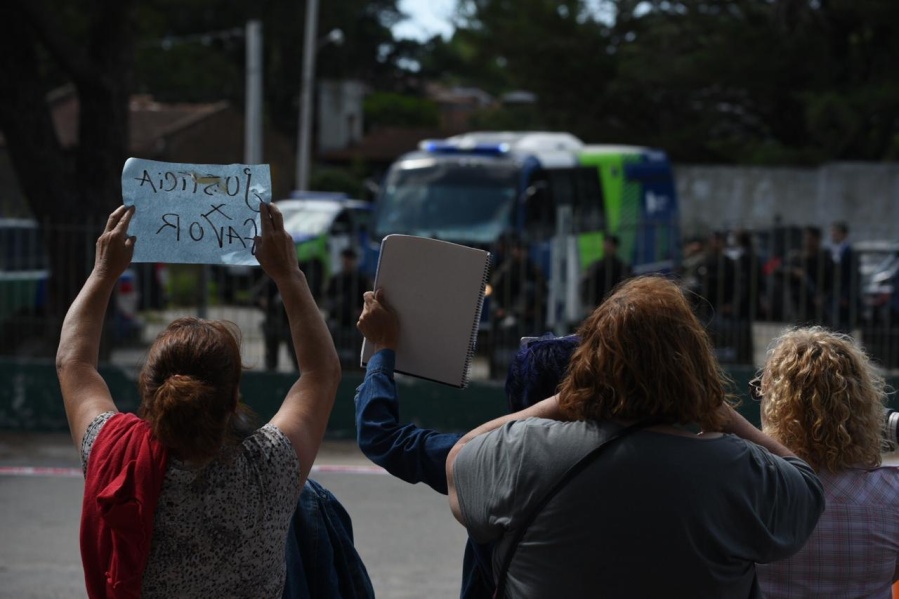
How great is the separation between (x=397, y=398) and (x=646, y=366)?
2.09 feet

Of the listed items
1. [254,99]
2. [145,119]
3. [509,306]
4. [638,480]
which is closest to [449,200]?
[509,306]

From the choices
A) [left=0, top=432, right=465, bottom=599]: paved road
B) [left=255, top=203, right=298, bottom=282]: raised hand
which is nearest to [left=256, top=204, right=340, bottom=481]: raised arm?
[left=255, top=203, right=298, bottom=282]: raised hand

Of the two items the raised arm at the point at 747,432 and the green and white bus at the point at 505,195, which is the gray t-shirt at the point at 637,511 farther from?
the green and white bus at the point at 505,195

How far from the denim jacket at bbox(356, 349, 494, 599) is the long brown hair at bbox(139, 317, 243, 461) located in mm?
375

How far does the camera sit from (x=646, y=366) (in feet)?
7.69

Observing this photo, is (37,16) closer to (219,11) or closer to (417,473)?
(417,473)

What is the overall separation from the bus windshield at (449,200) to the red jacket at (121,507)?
1363cm

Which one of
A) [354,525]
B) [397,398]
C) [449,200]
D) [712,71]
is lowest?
[354,525]

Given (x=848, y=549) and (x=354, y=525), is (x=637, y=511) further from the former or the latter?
(x=354, y=525)

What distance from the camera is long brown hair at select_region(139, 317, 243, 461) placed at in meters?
2.39

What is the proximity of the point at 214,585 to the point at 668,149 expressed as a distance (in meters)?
31.5

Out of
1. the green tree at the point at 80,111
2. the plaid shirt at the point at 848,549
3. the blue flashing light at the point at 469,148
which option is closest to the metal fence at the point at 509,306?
the green tree at the point at 80,111

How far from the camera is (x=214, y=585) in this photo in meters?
2.48

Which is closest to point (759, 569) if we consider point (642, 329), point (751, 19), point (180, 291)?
point (642, 329)
